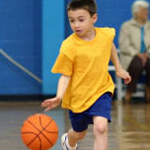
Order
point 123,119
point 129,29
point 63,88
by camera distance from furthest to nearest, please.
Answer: point 129,29 < point 123,119 < point 63,88

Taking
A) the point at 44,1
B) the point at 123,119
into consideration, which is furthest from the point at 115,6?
the point at 123,119

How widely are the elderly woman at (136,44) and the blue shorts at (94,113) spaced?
574cm

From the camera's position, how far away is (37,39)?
1127cm

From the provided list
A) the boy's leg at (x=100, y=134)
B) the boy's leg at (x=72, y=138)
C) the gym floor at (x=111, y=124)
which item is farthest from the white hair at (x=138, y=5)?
the boy's leg at (x=100, y=134)

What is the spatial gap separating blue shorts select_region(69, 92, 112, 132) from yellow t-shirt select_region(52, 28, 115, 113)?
0.04 metres

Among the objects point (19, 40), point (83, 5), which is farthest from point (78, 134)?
point (19, 40)

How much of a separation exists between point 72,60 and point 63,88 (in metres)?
0.25

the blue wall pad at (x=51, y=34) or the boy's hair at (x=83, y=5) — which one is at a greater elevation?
the boy's hair at (x=83, y=5)

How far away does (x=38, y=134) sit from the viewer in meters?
5.07

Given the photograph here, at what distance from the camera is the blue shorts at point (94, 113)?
15.9ft

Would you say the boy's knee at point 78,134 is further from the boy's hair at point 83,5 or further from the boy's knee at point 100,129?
the boy's hair at point 83,5

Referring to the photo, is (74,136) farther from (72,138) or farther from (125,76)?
(125,76)

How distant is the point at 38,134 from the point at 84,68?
2.36 ft

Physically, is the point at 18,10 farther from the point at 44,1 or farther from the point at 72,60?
the point at 72,60
